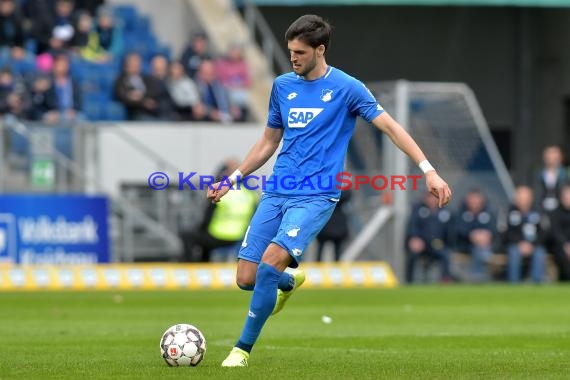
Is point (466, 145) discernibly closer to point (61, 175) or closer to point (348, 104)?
point (61, 175)

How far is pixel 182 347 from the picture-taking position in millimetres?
9328

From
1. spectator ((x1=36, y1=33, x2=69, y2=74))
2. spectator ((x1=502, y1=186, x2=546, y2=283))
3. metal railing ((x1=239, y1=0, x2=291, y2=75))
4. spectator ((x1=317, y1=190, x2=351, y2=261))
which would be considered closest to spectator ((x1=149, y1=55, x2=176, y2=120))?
spectator ((x1=36, y1=33, x2=69, y2=74))

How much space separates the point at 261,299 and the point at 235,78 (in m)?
18.1

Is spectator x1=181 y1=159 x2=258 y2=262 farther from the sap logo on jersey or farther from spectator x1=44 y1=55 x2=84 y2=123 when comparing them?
the sap logo on jersey

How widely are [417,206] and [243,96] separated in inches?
188

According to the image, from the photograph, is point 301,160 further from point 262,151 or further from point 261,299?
point 261,299

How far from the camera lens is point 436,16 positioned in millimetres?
32562

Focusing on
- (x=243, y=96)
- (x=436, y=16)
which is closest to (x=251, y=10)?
(x=243, y=96)

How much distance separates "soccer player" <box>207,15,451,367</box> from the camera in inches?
362

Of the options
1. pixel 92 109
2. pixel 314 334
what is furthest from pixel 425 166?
pixel 92 109

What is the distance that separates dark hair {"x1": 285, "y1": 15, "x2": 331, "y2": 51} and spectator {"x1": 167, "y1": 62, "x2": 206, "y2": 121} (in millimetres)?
16510

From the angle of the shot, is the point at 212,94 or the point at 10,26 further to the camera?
the point at 212,94

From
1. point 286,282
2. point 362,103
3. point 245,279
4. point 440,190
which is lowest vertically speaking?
point 286,282

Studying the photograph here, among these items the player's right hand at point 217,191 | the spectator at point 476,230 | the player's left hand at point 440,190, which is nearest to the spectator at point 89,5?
the spectator at point 476,230
